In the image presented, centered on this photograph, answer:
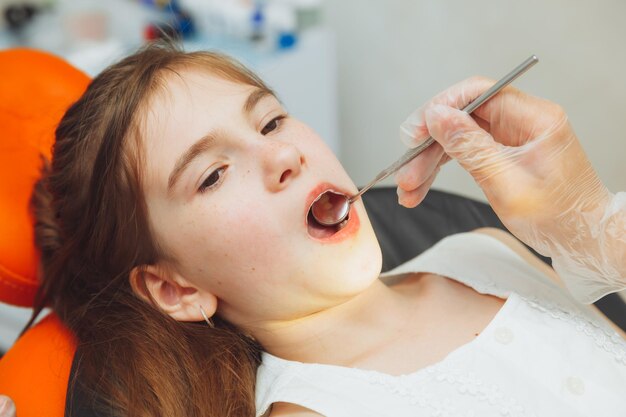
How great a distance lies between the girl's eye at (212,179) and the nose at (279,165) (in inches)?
2.8

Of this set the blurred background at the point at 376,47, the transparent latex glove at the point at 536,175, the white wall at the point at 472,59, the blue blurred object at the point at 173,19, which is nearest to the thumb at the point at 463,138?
the transparent latex glove at the point at 536,175

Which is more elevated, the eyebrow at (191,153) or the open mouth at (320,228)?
the eyebrow at (191,153)

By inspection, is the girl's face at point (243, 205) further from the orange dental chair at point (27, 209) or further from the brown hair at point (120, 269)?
the orange dental chair at point (27, 209)

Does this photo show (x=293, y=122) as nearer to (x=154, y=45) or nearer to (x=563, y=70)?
(x=154, y=45)

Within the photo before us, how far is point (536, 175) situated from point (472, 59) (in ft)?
3.34

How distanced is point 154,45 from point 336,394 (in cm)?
69

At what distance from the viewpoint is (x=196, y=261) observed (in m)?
0.98

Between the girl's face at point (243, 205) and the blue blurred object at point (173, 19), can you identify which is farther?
the blue blurred object at point (173, 19)

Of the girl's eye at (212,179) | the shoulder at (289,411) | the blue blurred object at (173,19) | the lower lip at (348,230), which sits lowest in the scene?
the shoulder at (289,411)

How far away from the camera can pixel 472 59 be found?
1.88m

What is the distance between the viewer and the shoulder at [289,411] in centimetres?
94

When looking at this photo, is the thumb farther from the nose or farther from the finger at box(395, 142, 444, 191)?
the nose

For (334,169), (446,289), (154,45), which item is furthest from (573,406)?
(154,45)

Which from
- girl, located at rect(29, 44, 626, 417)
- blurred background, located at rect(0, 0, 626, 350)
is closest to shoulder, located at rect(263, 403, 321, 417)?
girl, located at rect(29, 44, 626, 417)
